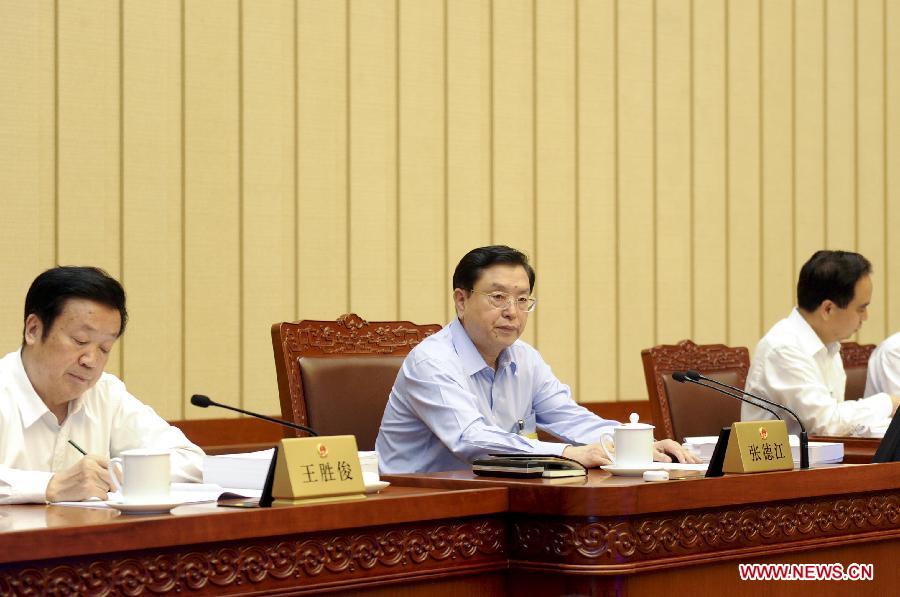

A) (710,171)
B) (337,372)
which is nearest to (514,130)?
(710,171)

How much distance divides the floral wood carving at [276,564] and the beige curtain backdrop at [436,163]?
2.18m

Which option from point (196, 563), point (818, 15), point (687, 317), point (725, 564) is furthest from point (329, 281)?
point (818, 15)

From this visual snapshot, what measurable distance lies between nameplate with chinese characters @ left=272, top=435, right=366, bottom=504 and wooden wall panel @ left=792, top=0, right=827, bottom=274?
4.46 meters

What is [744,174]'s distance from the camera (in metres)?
6.09

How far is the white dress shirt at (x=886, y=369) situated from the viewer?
5000mm

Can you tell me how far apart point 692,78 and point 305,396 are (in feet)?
10.5

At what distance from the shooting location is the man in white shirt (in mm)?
4359

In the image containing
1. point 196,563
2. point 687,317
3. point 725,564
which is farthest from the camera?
point 687,317

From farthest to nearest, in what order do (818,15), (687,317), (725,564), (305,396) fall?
1. (818,15)
2. (687,317)
3. (305,396)
4. (725,564)

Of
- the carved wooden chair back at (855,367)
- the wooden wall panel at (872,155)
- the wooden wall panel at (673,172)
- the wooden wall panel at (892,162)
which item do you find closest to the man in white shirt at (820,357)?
the carved wooden chair back at (855,367)

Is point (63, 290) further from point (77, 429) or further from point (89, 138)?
point (89, 138)

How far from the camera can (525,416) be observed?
3686 millimetres

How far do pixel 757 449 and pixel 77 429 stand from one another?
1513 millimetres

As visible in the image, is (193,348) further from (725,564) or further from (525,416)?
(725,564)
